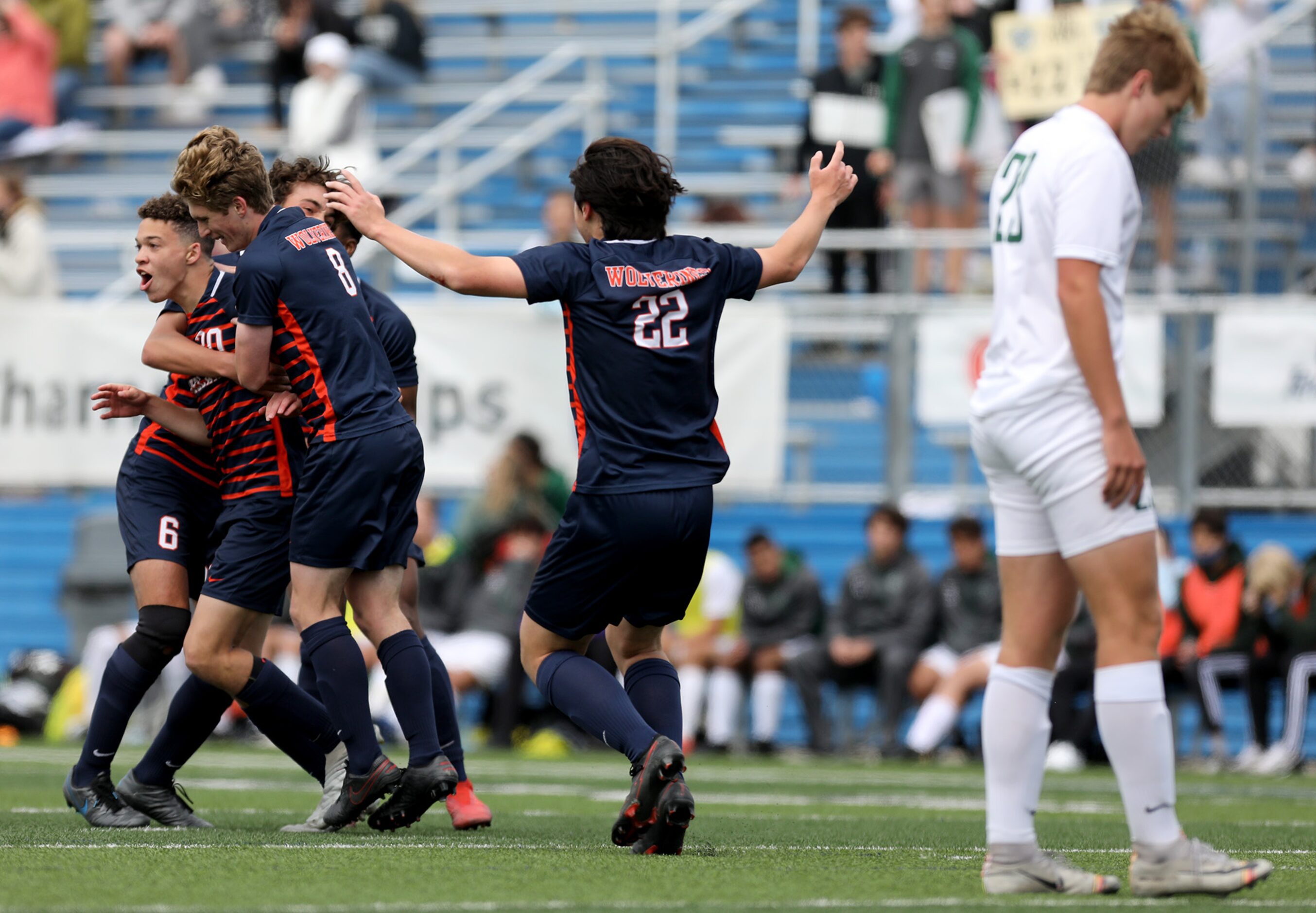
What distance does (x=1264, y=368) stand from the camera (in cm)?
1248

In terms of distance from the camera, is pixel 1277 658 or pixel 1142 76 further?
pixel 1277 658

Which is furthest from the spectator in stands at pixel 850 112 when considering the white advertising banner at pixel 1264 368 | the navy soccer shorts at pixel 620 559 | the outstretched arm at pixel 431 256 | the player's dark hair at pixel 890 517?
the outstretched arm at pixel 431 256

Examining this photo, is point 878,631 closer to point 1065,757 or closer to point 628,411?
point 1065,757

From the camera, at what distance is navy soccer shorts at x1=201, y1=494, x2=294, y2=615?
5.98 meters

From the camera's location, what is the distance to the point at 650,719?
5566mm

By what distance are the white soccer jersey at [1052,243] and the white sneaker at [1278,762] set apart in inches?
297

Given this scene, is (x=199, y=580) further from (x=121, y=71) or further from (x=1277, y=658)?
(x=121, y=71)

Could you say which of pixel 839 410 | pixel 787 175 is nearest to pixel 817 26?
pixel 787 175

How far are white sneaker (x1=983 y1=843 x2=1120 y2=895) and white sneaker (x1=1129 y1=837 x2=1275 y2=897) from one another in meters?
0.15

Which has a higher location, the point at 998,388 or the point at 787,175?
the point at 787,175

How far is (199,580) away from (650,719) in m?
1.80

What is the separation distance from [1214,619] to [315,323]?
7835 mm

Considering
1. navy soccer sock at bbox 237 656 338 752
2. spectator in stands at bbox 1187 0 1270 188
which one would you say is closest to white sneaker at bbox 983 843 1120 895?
navy soccer sock at bbox 237 656 338 752

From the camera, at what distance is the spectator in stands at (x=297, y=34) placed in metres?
18.2
